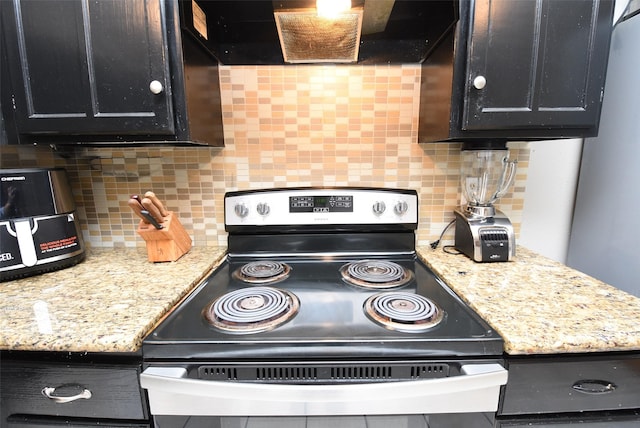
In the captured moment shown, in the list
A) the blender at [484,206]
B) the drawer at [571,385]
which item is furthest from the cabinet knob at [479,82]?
the drawer at [571,385]

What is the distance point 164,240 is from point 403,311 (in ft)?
2.90

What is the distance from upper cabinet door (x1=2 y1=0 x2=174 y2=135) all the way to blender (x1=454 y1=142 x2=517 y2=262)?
1.11 metres

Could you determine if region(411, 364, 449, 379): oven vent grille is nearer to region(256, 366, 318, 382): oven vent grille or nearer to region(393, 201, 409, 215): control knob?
region(256, 366, 318, 382): oven vent grille

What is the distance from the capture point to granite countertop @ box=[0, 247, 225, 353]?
0.65 m

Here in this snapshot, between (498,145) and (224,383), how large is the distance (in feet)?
3.84

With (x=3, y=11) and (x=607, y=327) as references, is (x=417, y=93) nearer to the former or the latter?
(x=607, y=327)

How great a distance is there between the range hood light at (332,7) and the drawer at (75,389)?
1.04 metres

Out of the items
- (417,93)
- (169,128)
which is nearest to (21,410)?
(169,128)

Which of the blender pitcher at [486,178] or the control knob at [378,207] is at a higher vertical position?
the blender pitcher at [486,178]

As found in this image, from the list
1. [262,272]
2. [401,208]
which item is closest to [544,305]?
[401,208]

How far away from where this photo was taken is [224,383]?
639 mm

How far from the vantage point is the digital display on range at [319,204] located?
3.91 feet

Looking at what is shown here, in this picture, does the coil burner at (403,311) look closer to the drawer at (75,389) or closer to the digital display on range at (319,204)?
the digital display on range at (319,204)

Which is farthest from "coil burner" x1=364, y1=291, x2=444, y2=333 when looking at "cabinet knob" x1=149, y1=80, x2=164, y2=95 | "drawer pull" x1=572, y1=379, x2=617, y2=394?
"cabinet knob" x1=149, y1=80, x2=164, y2=95
